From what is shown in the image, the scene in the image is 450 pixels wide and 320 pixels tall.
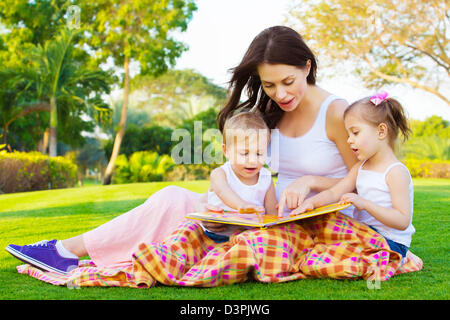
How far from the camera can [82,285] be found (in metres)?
2.33

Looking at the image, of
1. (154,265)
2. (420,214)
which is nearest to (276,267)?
(154,265)

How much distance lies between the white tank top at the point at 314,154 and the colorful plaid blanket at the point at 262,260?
1.15 feet

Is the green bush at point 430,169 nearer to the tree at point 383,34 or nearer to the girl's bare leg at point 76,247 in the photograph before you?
the tree at point 383,34

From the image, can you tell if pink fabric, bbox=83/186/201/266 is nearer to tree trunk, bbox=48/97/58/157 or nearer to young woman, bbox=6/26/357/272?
young woman, bbox=6/26/357/272

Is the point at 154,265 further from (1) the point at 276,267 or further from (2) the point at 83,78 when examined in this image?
(2) the point at 83,78

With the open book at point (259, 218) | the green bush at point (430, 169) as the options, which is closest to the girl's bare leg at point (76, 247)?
the open book at point (259, 218)

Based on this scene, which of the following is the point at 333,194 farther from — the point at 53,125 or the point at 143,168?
the point at 53,125

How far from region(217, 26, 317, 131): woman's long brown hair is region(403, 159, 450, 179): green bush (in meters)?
14.0

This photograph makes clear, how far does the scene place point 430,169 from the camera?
51.3 feet

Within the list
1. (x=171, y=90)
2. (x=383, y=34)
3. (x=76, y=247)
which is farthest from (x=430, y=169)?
(x=171, y=90)

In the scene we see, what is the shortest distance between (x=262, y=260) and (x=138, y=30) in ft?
67.7

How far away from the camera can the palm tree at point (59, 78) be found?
58.9 ft

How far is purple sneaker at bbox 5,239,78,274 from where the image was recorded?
8.68ft

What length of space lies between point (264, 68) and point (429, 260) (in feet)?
5.36
